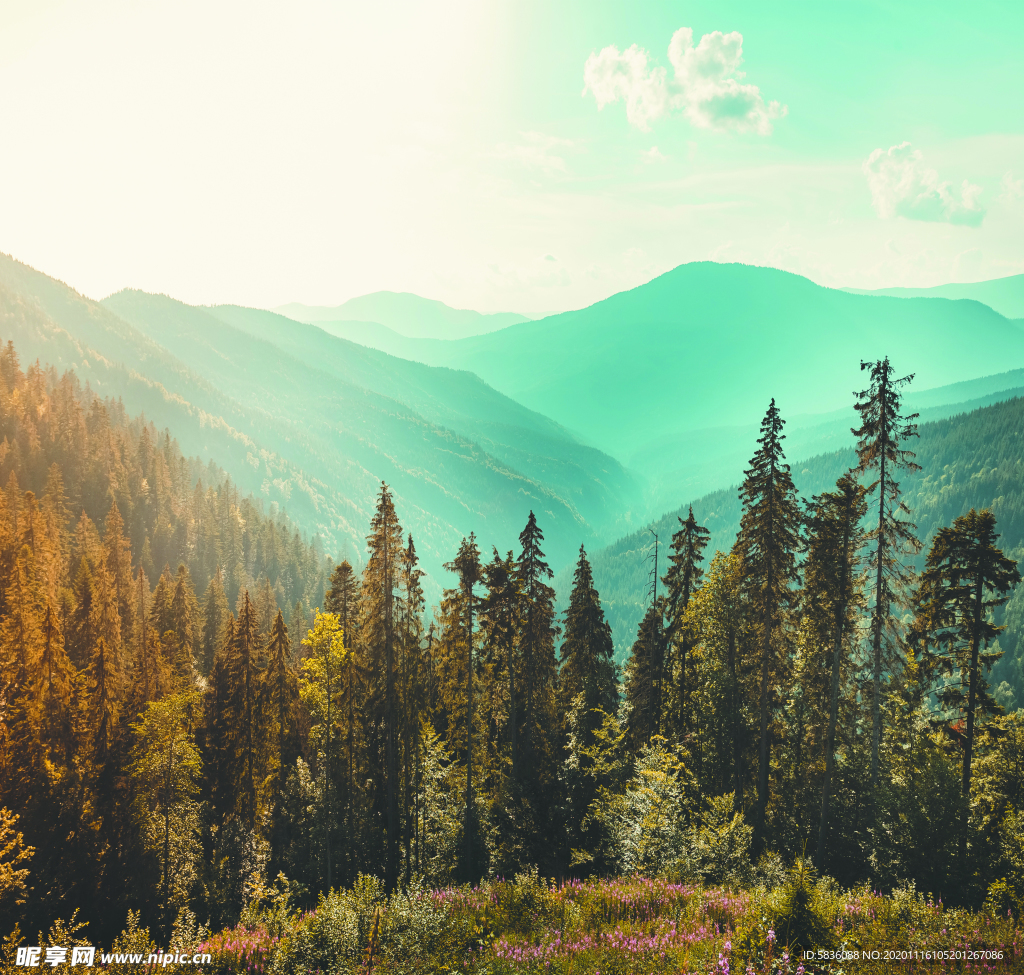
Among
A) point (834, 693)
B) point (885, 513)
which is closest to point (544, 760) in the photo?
point (834, 693)

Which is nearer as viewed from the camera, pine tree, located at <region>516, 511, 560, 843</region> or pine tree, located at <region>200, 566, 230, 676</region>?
pine tree, located at <region>516, 511, 560, 843</region>

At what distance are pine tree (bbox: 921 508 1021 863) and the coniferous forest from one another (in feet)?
0.37

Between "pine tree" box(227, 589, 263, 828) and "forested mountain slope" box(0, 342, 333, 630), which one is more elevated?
"forested mountain slope" box(0, 342, 333, 630)

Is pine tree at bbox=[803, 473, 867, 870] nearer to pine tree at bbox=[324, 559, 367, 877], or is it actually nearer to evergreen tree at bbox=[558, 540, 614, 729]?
evergreen tree at bbox=[558, 540, 614, 729]

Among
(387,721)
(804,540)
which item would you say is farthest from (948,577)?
(387,721)

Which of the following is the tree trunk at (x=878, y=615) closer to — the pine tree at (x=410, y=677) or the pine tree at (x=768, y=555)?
the pine tree at (x=768, y=555)

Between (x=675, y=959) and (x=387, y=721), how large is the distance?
748 inches

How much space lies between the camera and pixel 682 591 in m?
29.0

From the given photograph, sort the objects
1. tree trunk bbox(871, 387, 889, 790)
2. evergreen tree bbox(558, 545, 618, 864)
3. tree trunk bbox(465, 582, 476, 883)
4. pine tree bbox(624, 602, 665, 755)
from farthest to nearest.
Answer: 1. evergreen tree bbox(558, 545, 618, 864)
2. pine tree bbox(624, 602, 665, 755)
3. tree trunk bbox(465, 582, 476, 883)
4. tree trunk bbox(871, 387, 889, 790)

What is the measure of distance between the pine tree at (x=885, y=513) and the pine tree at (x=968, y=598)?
3.11 ft

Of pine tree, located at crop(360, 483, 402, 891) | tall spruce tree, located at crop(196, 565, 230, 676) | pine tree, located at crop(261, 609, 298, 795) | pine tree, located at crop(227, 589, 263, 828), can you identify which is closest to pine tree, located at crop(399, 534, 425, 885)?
pine tree, located at crop(360, 483, 402, 891)

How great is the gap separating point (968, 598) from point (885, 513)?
3857mm

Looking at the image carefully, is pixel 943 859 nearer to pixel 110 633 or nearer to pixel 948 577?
pixel 948 577

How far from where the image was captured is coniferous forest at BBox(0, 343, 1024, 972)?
1528 cm
